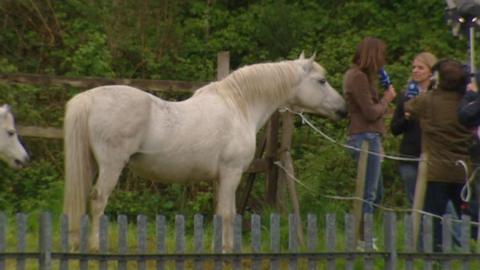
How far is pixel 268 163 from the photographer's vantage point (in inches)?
576

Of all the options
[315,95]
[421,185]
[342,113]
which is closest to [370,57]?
[315,95]

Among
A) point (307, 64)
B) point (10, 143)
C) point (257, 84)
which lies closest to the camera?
point (257, 84)

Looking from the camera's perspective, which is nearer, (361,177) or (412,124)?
(361,177)

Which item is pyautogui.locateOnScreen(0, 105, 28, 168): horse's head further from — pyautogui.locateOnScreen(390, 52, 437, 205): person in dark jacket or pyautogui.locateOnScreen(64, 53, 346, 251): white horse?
pyautogui.locateOnScreen(390, 52, 437, 205): person in dark jacket

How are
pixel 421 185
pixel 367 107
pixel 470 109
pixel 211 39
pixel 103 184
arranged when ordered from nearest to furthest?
pixel 470 109 < pixel 421 185 < pixel 103 184 < pixel 367 107 < pixel 211 39

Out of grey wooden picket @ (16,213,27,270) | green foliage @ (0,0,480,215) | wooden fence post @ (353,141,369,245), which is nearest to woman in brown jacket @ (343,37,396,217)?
wooden fence post @ (353,141,369,245)

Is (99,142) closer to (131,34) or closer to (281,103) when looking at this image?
(281,103)

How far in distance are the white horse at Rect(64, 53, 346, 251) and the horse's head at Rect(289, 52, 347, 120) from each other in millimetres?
30

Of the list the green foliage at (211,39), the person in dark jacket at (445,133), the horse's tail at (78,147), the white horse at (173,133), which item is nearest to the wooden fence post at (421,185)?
the person in dark jacket at (445,133)

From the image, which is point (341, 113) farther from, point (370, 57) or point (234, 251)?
point (234, 251)

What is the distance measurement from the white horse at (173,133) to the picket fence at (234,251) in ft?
6.46

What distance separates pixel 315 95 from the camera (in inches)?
538

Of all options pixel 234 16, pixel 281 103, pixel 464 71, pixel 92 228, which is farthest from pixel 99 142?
pixel 234 16

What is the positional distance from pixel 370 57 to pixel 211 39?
28.8 ft
